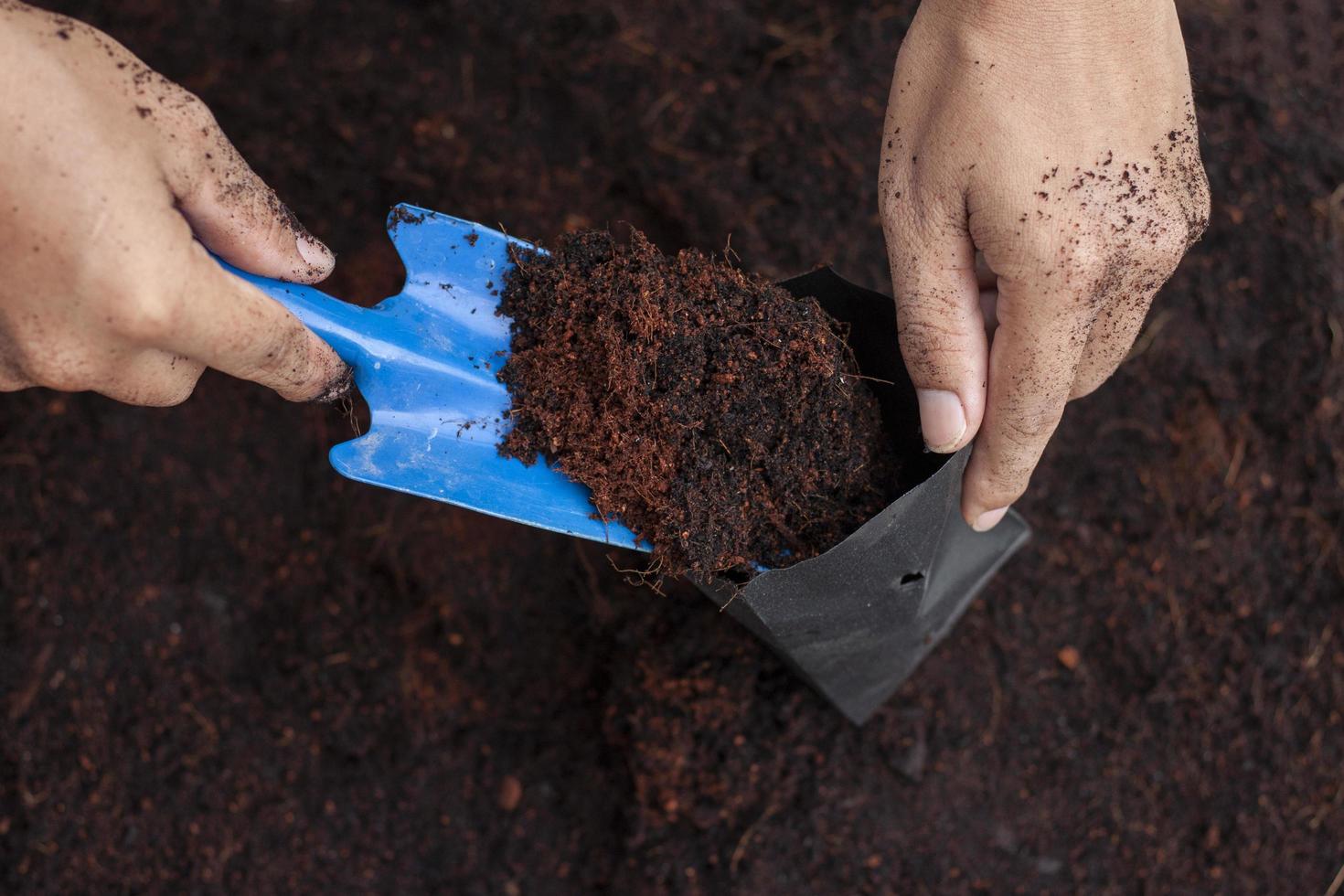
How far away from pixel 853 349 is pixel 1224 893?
1.16 metres

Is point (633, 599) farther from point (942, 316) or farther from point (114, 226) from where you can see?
point (114, 226)

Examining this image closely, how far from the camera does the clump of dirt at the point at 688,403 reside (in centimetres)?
112

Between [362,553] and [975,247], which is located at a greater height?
[975,247]

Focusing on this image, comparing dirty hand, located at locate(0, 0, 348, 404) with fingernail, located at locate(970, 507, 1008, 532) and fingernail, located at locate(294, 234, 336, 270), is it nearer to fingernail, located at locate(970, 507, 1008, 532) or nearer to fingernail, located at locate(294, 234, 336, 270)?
fingernail, located at locate(294, 234, 336, 270)

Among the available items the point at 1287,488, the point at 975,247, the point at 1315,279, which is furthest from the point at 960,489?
the point at 1315,279

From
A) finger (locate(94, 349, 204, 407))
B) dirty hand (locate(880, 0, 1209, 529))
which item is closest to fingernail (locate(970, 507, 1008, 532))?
dirty hand (locate(880, 0, 1209, 529))

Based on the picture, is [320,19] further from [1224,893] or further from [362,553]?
[1224,893]

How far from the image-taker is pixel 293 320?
3.50 ft

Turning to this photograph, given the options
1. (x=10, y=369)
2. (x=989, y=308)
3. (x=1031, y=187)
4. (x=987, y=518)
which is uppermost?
(x=1031, y=187)

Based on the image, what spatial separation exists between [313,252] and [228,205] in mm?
126

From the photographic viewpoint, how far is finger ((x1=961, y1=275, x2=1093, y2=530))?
1072 millimetres

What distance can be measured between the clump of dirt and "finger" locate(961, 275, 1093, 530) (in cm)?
16

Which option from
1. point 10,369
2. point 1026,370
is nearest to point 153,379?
point 10,369

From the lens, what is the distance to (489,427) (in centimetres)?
120
